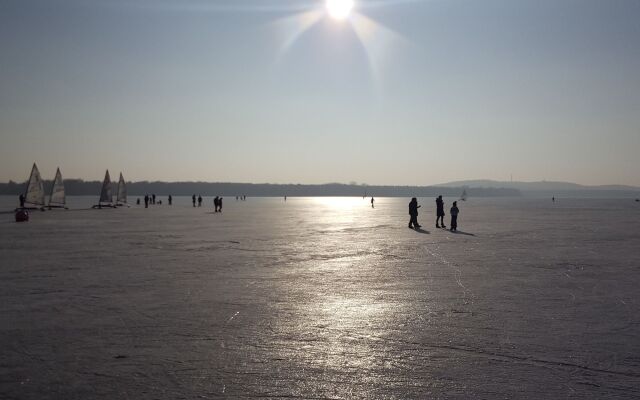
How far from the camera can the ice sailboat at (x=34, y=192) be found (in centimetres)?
4362

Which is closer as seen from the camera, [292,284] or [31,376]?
[31,376]

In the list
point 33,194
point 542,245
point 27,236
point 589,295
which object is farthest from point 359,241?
point 33,194

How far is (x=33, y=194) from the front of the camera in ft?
147

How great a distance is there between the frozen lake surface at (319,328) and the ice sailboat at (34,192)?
112 feet

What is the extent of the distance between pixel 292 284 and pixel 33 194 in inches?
1667

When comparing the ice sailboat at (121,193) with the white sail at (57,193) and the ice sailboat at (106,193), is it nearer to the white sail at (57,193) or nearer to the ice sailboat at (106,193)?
the ice sailboat at (106,193)

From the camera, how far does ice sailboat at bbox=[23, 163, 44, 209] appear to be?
143ft

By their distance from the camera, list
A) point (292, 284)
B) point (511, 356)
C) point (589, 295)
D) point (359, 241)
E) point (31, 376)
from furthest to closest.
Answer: point (359, 241), point (292, 284), point (589, 295), point (511, 356), point (31, 376)

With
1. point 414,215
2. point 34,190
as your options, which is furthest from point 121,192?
point 414,215

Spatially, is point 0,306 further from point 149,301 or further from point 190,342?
point 190,342

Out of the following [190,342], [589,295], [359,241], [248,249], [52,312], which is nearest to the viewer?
[190,342]

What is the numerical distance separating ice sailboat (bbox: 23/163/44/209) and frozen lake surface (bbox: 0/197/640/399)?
112 ft

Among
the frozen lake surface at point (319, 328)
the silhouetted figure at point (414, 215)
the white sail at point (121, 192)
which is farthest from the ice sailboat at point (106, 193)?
the frozen lake surface at point (319, 328)

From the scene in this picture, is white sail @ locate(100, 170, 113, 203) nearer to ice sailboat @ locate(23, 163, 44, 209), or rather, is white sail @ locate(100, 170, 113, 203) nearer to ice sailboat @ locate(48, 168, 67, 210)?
ice sailboat @ locate(48, 168, 67, 210)
